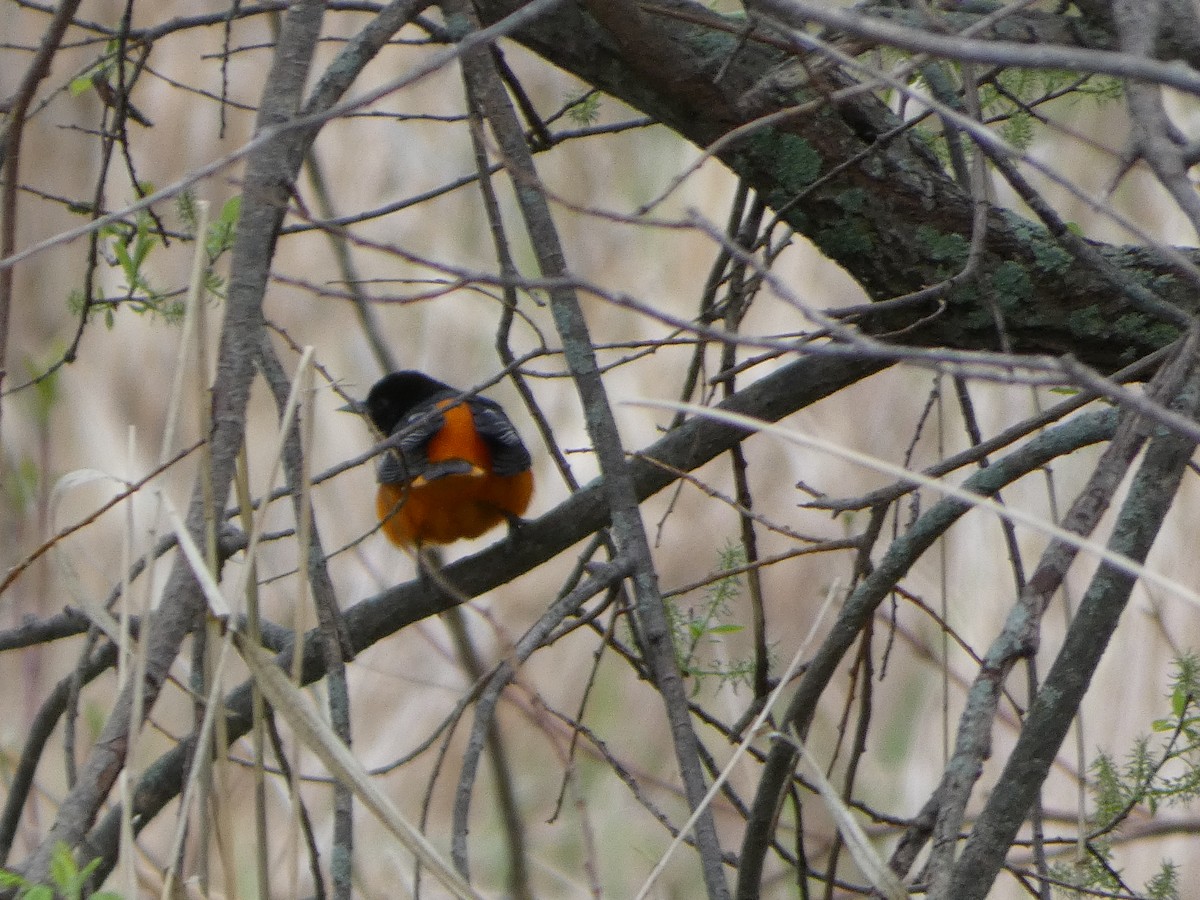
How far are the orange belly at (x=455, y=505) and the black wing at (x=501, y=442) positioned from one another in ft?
0.10

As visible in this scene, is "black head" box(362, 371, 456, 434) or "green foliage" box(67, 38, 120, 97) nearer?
"green foliage" box(67, 38, 120, 97)

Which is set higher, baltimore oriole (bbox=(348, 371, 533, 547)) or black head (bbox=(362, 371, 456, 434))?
black head (bbox=(362, 371, 456, 434))

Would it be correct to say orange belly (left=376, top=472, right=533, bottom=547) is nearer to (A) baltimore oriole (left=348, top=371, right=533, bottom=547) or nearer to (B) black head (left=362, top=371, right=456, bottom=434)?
(A) baltimore oriole (left=348, top=371, right=533, bottom=547)

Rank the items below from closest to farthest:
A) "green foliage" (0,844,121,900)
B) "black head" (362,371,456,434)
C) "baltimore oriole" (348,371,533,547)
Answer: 1. "green foliage" (0,844,121,900)
2. "baltimore oriole" (348,371,533,547)
3. "black head" (362,371,456,434)

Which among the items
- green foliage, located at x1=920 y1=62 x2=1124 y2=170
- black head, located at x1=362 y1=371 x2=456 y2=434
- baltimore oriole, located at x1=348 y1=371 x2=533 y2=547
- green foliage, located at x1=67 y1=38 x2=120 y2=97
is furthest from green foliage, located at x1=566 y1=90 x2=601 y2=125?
black head, located at x1=362 y1=371 x2=456 y2=434

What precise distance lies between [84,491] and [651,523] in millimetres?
2149

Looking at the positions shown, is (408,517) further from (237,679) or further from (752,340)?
(752,340)

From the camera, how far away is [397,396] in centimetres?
492

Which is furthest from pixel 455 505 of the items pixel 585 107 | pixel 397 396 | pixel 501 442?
pixel 585 107

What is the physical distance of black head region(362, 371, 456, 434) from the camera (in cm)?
484

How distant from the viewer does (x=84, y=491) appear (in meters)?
5.54

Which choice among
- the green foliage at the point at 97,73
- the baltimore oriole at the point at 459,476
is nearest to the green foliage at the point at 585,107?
the green foliage at the point at 97,73

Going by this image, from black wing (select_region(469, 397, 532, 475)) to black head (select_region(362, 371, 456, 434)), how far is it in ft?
2.86

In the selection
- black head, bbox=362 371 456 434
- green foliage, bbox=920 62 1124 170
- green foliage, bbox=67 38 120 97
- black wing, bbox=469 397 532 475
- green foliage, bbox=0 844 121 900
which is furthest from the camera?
black head, bbox=362 371 456 434
